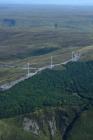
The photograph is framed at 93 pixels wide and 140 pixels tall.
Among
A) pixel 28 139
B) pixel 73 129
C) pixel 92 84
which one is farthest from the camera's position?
pixel 92 84

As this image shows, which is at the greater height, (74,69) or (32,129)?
(74,69)

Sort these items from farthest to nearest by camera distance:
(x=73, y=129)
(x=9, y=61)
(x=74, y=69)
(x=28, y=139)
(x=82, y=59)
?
(x=9, y=61), (x=82, y=59), (x=74, y=69), (x=73, y=129), (x=28, y=139)

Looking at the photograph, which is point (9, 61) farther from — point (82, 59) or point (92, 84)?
point (92, 84)

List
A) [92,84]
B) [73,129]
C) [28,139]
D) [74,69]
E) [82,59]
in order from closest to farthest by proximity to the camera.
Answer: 1. [28,139]
2. [73,129]
3. [92,84]
4. [74,69]
5. [82,59]

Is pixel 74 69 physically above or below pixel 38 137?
above

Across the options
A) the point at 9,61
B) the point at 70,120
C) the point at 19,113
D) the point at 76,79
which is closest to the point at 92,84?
the point at 76,79

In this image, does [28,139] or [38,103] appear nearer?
[28,139]

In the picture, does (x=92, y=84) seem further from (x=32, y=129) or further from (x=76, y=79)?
(x=32, y=129)

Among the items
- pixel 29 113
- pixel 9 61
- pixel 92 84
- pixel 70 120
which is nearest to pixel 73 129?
pixel 70 120

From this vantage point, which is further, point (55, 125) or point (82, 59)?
point (82, 59)
